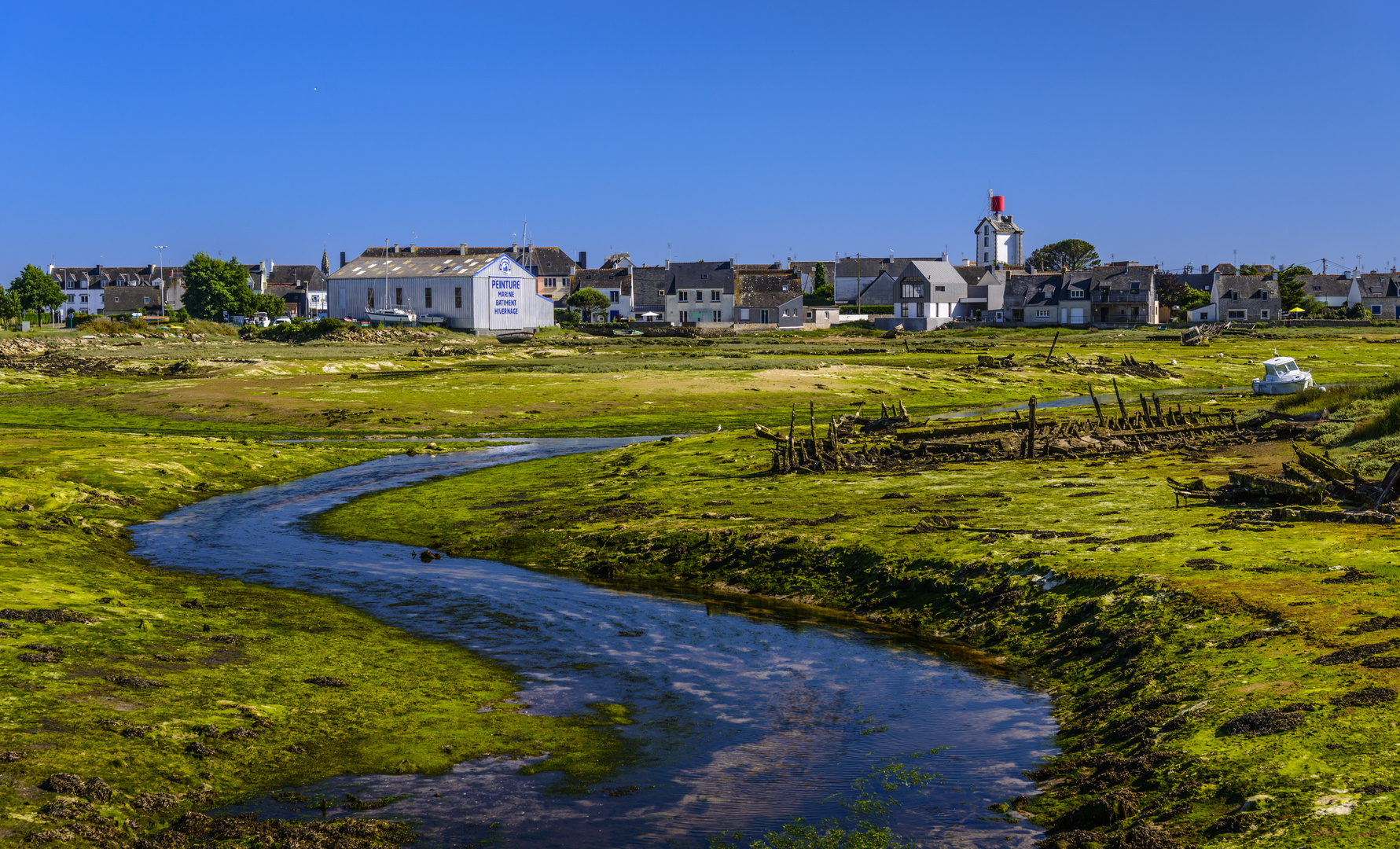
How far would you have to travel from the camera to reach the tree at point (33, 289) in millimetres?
139750

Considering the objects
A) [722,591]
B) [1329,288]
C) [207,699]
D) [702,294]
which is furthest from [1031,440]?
[1329,288]

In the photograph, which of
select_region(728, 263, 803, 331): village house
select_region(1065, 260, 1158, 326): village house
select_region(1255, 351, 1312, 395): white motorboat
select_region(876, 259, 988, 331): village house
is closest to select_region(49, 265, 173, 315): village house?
select_region(728, 263, 803, 331): village house

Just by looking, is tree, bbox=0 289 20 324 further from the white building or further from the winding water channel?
the winding water channel

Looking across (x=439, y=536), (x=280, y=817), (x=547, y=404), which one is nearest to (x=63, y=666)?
(x=280, y=817)

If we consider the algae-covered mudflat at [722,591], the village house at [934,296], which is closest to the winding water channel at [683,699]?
the algae-covered mudflat at [722,591]

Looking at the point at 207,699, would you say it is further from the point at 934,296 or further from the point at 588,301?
the point at 934,296

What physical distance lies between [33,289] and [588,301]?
6690 cm

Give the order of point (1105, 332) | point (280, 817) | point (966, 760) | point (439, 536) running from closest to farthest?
1. point (280, 817)
2. point (966, 760)
3. point (439, 536)
4. point (1105, 332)

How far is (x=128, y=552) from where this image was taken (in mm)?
27375

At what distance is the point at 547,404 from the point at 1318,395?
114 ft

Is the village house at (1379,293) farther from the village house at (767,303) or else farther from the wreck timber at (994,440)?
the wreck timber at (994,440)

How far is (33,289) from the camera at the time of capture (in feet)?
Answer: 460

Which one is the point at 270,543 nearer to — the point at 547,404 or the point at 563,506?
the point at 563,506

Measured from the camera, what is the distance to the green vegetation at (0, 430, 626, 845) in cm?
1338
